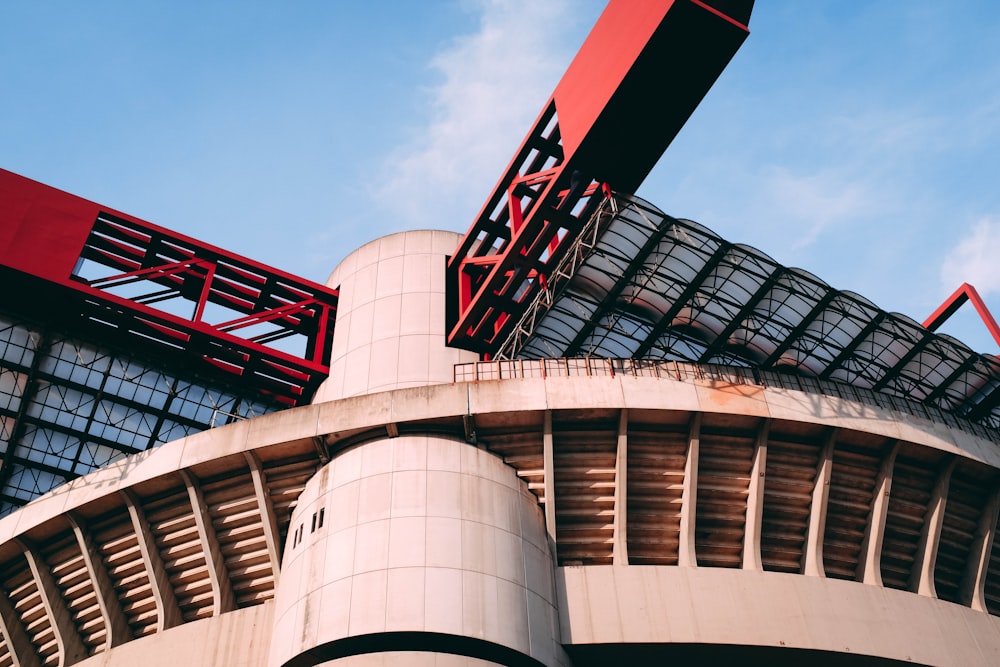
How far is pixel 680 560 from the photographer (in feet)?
99.1

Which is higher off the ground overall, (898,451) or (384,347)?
(384,347)

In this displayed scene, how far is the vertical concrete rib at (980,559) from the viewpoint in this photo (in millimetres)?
33125

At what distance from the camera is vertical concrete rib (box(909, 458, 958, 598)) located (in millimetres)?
32375

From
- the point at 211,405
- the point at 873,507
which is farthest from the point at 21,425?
the point at 873,507

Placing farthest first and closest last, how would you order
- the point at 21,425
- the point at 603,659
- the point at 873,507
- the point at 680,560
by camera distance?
1. the point at 21,425
2. the point at 873,507
3. the point at 680,560
4. the point at 603,659

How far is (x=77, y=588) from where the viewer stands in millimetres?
32500

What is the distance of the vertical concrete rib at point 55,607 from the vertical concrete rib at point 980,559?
3092cm

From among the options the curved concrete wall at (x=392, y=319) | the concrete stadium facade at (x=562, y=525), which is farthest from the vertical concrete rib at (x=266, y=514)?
the curved concrete wall at (x=392, y=319)

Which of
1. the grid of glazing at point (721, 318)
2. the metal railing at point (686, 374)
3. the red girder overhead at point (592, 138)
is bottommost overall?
the metal railing at point (686, 374)

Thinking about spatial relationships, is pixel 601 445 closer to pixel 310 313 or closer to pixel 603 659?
pixel 603 659

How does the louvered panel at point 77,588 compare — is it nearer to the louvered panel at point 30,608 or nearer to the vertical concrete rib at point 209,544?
the louvered panel at point 30,608

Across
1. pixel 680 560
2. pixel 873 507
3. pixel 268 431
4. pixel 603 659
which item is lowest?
pixel 603 659

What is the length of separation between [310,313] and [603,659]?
2295cm

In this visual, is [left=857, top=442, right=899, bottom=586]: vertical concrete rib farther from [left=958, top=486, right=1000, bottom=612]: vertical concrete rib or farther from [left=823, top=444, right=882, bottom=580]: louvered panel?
[left=958, top=486, right=1000, bottom=612]: vertical concrete rib
